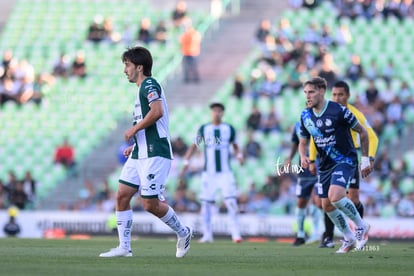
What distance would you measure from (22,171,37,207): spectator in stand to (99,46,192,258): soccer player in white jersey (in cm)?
1506

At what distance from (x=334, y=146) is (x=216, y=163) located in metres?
6.84

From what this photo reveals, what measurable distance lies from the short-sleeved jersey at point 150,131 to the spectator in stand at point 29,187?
50.3 feet

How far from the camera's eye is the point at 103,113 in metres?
31.8

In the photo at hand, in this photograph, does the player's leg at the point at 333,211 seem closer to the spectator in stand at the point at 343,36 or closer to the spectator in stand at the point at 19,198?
A: the spectator in stand at the point at 19,198

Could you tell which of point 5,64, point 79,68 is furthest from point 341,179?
point 5,64

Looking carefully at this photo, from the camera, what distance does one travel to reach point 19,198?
27234mm

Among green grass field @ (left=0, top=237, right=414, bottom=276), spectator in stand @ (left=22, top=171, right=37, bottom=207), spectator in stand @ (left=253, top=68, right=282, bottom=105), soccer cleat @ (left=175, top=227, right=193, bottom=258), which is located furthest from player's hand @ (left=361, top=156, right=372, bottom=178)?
spectator in stand @ (left=253, top=68, right=282, bottom=105)

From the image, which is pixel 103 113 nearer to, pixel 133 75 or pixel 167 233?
pixel 167 233

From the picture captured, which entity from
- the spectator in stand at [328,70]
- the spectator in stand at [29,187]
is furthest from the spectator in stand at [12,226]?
the spectator in stand at [328,70]

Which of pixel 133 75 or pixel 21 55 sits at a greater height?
pixel 21 55

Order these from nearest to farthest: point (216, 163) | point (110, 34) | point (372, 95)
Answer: point (216, 163) → point (372, 95) → point (110, 34)

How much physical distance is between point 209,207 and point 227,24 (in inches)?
623

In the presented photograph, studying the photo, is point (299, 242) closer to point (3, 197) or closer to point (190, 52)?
point (3, 197)

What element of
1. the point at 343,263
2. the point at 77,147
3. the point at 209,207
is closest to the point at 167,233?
the point at 209,207
